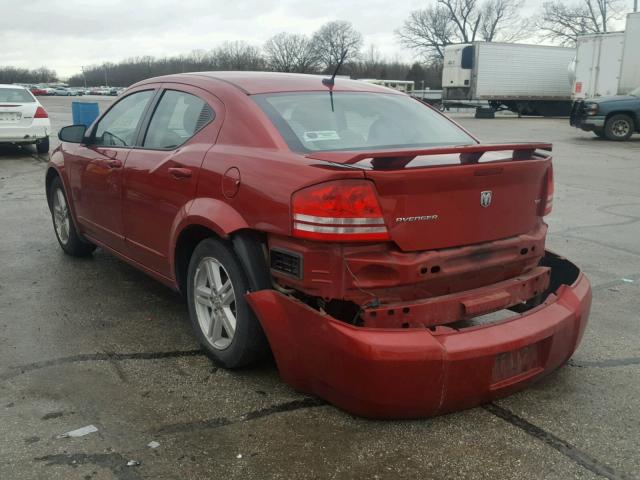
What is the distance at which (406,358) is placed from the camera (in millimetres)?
2586

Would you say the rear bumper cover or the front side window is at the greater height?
the front side window

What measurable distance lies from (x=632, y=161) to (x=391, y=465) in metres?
13.1

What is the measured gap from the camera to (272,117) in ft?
10.9

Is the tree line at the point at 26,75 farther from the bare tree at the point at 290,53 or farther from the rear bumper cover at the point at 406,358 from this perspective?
the rear bumper cover at the point at 406,358

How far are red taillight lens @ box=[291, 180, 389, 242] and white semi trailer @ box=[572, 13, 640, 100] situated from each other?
2049 centimetres

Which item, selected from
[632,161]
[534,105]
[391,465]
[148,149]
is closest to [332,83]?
[148,149]

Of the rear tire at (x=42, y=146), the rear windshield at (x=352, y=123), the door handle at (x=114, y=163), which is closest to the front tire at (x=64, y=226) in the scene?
the door handle at (x=114, y=163)

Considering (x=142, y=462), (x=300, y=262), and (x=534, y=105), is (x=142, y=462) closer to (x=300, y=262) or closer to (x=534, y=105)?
(x=300, y=262)

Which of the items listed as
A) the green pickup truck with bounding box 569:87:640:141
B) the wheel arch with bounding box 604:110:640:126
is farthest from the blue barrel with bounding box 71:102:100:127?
the wheel arch with bounding box 604:110:640:126

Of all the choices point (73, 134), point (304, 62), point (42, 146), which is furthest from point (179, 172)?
point (304, 62)

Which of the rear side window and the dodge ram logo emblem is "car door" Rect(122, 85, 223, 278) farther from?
the dodge ram logo emblem

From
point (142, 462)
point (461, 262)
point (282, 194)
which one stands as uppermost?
point (282, 194)

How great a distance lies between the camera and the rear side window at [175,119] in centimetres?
369

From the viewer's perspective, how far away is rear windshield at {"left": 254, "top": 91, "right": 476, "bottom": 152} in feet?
10.9
